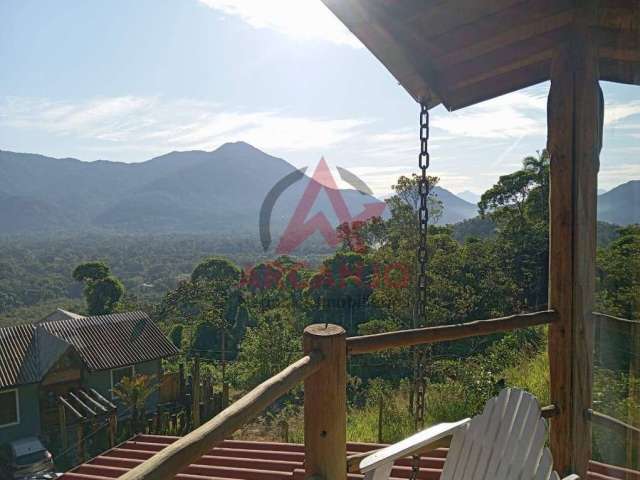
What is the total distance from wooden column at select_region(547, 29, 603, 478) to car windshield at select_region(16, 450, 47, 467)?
9727 mm

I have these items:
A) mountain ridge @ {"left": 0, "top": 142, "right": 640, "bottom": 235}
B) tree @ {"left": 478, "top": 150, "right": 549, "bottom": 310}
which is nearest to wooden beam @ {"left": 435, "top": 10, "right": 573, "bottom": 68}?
tree @ {"left": 478, "top": 150, "right": 549, "bottom": 310}

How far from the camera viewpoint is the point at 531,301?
9859mm

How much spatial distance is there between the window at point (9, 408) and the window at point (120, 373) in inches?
76.9

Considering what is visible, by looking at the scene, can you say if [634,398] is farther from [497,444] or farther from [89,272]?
[89,272]

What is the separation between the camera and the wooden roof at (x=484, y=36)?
167 cm

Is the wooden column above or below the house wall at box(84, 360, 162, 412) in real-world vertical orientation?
above

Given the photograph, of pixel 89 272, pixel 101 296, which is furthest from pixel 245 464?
pixel 89 272

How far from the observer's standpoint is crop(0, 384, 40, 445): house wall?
9.65 m

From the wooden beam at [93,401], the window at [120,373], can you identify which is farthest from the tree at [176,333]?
the wooden beam at [93,401]

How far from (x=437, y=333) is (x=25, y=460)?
9947mm

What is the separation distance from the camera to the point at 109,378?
11.1 metres

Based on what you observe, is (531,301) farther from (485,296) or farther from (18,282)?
(18,282)

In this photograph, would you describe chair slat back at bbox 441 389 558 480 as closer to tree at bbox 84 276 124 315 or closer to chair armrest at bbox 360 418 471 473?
chair armrest at bbox 360 418 471 473

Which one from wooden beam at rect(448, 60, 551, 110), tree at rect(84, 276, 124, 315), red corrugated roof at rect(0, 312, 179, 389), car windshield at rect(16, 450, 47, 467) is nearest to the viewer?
wooden beam at rect(448, 60, 551, 110)
